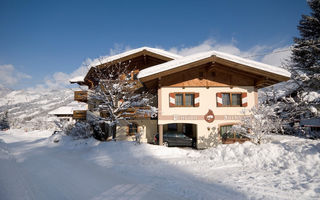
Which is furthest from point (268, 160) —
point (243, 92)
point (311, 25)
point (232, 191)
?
point (311, 25)

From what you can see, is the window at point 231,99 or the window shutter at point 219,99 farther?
the window at point 231,99

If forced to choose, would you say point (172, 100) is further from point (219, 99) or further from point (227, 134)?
point (227, 134)

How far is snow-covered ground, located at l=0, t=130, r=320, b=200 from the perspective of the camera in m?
4.20

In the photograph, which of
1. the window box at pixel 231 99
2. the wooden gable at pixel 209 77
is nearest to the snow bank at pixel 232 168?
the window box at pixel 231 99

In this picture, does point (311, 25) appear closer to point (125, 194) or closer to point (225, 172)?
point (225, 172)

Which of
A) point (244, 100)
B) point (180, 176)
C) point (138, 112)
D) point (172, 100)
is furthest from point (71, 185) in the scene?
point (244, 100)

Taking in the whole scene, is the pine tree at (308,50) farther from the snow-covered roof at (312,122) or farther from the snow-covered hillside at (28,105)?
the snow-covered hillside at (28,105)

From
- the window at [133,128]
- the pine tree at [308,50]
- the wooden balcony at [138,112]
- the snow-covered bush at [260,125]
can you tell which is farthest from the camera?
the pine tree at [308,50]

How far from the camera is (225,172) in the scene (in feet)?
19.3

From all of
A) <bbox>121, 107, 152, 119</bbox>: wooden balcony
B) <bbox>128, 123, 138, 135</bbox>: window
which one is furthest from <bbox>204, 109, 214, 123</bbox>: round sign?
<bbox>128, 123, 138, 135</bbox>: window

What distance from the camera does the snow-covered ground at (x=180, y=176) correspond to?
420 centimetres

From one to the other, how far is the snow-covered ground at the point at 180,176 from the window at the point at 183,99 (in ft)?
14.3

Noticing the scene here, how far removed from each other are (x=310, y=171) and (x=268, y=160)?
53.9 inches

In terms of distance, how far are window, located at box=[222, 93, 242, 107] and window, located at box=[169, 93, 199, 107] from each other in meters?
2.20
